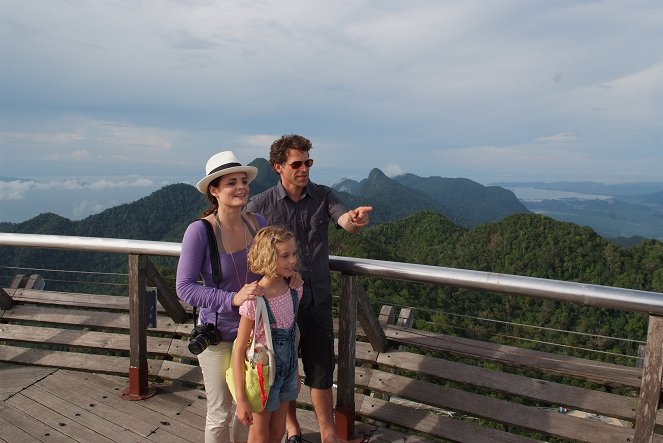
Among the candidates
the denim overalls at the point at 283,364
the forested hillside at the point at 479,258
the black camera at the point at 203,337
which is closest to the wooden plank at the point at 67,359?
the black camera at the point at 203,337

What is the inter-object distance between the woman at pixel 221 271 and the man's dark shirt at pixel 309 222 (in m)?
0.22

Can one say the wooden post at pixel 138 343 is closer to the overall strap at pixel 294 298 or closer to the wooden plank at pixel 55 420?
the wooden plank at pixel 55 420

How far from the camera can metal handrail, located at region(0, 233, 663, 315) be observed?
207 cm

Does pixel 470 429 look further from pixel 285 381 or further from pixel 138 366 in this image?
pixel 138 366

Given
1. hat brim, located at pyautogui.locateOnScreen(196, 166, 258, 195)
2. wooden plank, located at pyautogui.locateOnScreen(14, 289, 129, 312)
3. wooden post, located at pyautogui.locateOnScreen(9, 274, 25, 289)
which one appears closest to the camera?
hat brim, located at pyautogui.locateOnScreen(196, 166, 258, 195)

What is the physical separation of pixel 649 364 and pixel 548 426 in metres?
0.66

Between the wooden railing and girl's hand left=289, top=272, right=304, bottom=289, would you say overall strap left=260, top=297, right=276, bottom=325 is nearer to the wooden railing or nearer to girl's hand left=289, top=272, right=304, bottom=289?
girl's hand left=289, top=272, right=304, bottom=289

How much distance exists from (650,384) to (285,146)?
1903 millimetres

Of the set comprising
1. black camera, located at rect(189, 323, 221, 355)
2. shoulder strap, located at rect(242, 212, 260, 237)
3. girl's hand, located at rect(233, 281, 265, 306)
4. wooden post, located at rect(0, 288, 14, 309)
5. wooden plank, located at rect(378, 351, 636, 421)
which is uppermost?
shoulder strap, located at rect(242, 212, 260, 237)

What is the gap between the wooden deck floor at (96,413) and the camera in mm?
2832

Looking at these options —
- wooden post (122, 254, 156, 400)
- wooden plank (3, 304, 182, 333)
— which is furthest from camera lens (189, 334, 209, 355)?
wooden plank (3, 304, 182, 333)

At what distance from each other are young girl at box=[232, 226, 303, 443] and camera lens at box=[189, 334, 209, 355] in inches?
5.4

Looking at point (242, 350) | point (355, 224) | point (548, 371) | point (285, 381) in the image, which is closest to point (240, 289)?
point (242, 350)

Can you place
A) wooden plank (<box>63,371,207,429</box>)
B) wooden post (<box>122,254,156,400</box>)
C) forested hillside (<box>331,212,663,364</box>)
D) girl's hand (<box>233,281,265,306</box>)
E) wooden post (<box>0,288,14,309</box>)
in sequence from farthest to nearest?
forested hillside (<box>331,212,663,364</box>), wooden post (<box>0,288,14,309</box>), wooden post (<box>122,254,156,400</box>), wooden plank (<box>63,371,207,429</box>), girl's hand (<box>233,281,265,306</box>)
